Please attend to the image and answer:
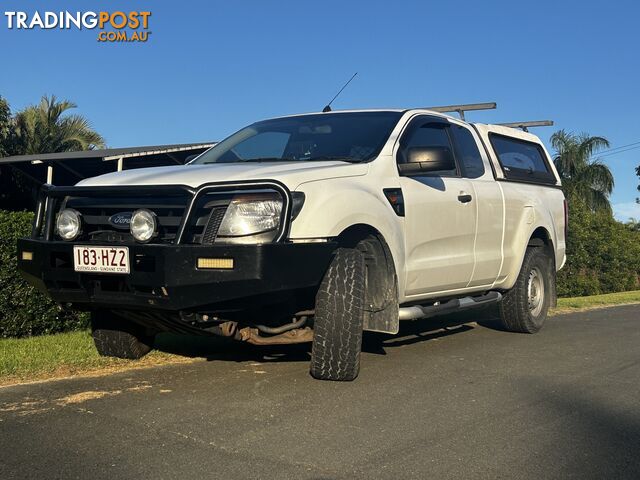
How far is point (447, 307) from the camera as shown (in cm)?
603

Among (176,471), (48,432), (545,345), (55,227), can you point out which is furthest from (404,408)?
(545,345)

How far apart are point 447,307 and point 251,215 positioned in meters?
2.48

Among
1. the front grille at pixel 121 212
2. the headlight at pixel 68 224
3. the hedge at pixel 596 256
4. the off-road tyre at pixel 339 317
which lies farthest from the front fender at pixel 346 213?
the hedge at pixel 596 256

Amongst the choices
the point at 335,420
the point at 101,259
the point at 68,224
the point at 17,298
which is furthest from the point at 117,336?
the point at 335,420

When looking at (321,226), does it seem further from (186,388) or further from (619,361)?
(619,361)

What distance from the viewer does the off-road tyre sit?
462 cm

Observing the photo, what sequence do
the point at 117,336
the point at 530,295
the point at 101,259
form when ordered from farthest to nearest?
the point at 530,295 → the point at 117,336 → the point at 101,259

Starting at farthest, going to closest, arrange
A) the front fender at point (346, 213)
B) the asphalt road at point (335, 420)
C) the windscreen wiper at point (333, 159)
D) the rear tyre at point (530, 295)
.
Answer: the rear tyre at point (530, 295) < the windscreen wiper at point (333, 159) < the front fender at point (346, 213) < the asphalt road at point (335, 420)

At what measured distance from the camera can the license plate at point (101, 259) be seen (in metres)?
4.25

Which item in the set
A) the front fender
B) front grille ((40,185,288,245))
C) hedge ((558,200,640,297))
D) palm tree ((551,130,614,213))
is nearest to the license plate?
front grille ((40,185,288,245))

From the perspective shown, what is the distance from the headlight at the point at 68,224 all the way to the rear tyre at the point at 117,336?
40.2 inches

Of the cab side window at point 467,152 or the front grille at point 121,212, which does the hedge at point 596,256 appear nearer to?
the cab side window at point 467,152

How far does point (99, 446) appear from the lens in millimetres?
3510

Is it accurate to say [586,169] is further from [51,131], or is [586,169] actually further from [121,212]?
[121,212]
